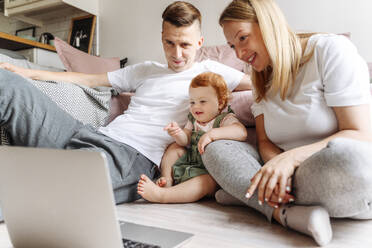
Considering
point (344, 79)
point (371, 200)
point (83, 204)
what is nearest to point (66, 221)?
point (83, 204)

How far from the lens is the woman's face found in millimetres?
859

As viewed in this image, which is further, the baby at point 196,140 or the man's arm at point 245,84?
the man's arm at point 245,84

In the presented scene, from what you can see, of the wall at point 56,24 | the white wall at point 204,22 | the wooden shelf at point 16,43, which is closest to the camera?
the white wall at point 204,22

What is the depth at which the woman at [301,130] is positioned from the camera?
61 centimetres

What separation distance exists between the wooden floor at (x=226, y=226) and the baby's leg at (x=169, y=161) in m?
0.10

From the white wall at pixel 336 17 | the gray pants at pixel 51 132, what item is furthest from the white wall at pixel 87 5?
the gray pants at pixel 51 132

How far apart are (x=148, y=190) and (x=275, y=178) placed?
0.44 m

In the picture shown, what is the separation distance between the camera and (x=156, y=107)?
4.03ft

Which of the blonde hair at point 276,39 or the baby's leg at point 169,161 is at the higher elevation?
the blonde hair at point 276,39

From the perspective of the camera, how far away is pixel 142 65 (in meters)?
1.42

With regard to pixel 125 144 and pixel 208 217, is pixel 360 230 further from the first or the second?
pixel 125 144

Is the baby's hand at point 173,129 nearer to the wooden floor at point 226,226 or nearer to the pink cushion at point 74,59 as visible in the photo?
the wooden floor at point 226,226

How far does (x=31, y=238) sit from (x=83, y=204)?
6.5 inches

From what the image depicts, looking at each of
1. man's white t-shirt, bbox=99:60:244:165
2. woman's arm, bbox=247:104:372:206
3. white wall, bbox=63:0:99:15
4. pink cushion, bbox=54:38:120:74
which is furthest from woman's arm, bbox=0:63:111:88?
white wall, bbox=63:0:99:15
